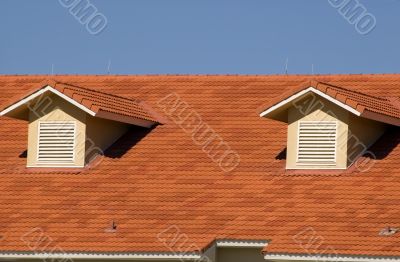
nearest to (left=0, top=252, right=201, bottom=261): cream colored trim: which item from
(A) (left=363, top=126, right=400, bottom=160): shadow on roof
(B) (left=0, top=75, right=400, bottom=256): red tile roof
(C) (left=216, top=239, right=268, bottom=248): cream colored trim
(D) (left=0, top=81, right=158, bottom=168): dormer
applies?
(B) (left=0, top=75, right=400, bottom=256): red tile roof

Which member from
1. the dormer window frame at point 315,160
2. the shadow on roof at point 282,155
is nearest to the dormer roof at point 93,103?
the shadow on roof at point 282,155

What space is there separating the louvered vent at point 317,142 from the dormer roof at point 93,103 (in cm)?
445

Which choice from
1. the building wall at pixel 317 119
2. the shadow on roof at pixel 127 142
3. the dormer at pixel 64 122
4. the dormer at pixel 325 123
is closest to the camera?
the dormer at pixel 325 123

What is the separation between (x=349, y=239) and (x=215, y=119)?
25.2 ft

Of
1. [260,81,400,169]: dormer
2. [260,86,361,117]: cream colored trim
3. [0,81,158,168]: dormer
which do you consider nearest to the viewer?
[260,86,361,117]: cream colored trim

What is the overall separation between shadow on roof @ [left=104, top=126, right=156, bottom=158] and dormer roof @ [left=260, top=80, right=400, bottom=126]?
11.4 feet

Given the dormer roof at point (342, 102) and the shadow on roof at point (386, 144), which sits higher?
the dormer roof at point (342, 102)

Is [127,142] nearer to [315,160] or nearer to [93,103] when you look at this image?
[93,103]

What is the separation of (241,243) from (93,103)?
604 centimetres

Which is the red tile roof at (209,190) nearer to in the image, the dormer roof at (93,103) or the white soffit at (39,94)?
the dormer roof at (93,103)

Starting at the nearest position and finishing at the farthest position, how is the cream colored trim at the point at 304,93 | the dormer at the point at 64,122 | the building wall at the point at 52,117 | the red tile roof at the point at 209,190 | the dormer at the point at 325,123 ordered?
the red tile roof at the point at 209,190, the cream colored trim at the point at 304,93, the dormer at the point at 325,123, the dormer at the point at 64,122, the building wall at the point at 52,117

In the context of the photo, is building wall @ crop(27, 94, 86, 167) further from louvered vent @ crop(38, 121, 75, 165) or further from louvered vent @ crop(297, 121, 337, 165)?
louvered vent @ crop(297, 121, 337, 165)

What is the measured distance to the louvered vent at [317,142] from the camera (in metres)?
32.2

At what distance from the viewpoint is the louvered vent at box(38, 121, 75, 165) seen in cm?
3388
